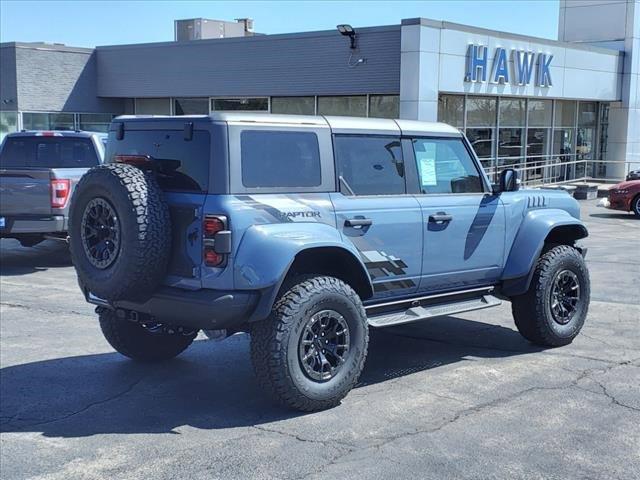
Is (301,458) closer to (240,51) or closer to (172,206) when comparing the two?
(172,206)

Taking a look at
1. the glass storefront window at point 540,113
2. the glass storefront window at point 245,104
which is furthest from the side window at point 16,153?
the glass storefront window at point 540,113

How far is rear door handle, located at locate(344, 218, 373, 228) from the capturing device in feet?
19.0

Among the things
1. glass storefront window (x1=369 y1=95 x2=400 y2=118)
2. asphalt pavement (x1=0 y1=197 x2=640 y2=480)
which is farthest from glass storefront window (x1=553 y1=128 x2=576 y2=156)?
asphalt pavement (x1=0 y1=197 x2=640 y2=480)

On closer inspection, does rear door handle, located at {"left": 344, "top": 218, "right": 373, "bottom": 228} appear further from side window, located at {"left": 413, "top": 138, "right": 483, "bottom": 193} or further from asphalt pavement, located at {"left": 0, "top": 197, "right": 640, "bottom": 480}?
asphalt pavement, located at {"left": 0, "top": 197, "right": 640, "bottom": 480}

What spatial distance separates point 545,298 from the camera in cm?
710

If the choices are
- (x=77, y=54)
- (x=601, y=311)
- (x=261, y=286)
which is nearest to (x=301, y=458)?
(x=261, y=286)

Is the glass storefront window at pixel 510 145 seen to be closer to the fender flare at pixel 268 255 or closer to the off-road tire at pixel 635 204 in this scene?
the off-road tire at pixel 635 204

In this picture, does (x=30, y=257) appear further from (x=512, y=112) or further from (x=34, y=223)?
(x=512, y=112)

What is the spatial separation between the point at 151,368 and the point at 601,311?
5093 millimetres

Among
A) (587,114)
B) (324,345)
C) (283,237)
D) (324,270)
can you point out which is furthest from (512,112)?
(283,237)

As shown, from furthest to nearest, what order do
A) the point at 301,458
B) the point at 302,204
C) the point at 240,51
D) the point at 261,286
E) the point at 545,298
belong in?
the point at 240,51 → the point at 545,298 → the point at 302,204 → the point at 261,286 → the point at 301,458

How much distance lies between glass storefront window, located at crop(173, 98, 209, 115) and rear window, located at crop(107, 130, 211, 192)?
24.2 meters

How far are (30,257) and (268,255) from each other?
9365mm

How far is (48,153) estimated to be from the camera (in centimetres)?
1244
